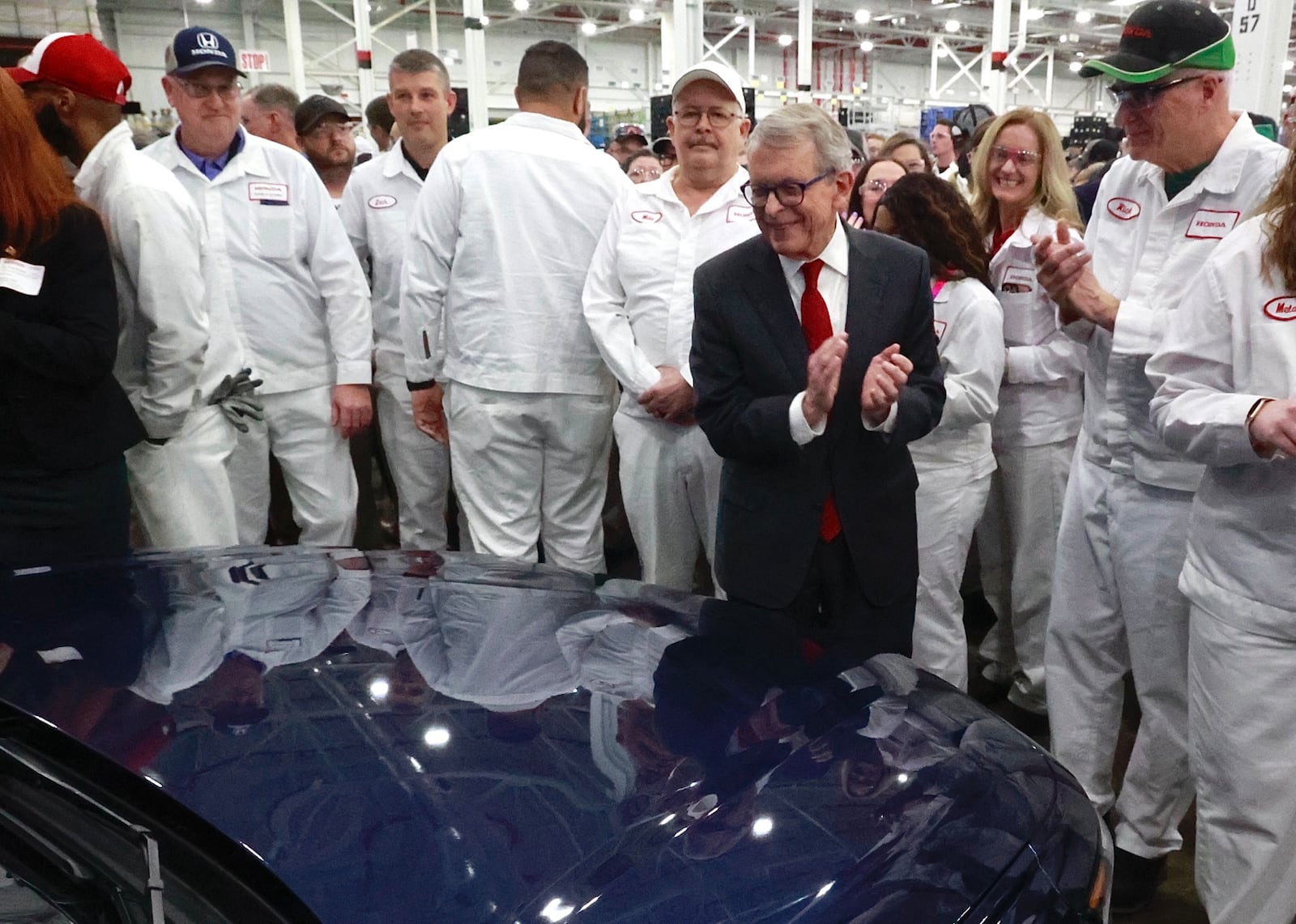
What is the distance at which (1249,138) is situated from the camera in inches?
81.8

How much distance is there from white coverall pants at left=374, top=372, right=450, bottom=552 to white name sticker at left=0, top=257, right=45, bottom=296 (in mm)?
1603

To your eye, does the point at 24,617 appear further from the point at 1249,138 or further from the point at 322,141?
the point at 322,141

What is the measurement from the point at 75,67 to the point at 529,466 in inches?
59.5

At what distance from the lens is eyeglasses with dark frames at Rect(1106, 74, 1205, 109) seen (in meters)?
2.02

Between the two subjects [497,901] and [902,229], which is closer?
[497,901]

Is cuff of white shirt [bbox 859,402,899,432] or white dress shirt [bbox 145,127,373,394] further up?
white dress shirt [bbox 145,127,373,394]

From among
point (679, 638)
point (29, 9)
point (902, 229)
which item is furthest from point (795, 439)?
point (29, 9)

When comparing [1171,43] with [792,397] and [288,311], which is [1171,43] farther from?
[288,311]

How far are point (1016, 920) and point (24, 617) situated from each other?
1.22 m

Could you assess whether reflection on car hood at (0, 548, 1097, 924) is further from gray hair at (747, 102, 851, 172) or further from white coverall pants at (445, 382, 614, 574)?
white coverall pants at (445, 382, 614, 574)

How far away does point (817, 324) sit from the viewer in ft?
7.07

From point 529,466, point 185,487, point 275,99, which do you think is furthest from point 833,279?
point 275,99

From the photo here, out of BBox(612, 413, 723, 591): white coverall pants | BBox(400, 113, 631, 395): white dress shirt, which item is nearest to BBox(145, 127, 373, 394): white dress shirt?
BBox(400, 113, 631, 395): white dress shirt

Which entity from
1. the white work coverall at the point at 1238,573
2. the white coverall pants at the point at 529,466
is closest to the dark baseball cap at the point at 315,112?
the white coverall pants at the point at 529,466
